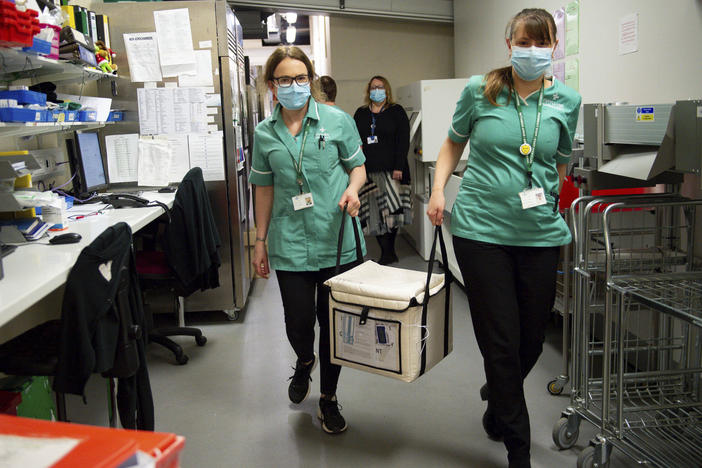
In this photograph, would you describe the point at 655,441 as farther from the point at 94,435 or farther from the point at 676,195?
the point at 94,435

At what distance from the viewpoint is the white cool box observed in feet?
6.28

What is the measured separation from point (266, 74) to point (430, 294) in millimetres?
1001

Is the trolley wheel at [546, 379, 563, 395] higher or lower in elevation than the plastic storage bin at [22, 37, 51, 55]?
lower

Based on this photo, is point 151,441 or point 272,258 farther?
point 272,258

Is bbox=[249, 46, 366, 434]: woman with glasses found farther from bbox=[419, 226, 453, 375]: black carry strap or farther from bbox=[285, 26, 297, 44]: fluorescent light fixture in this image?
bbox=[285, 26, 297, 44]: fluorescent light fixture

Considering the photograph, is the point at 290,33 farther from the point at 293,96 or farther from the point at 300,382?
the point at 300,382

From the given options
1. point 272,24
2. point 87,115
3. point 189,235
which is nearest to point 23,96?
point 87,115

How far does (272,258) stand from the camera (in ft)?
7.39

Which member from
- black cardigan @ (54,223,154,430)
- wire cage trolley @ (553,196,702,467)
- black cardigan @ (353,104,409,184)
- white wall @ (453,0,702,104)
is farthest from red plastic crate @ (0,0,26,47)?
black cardigan @ (353,104,409,184)

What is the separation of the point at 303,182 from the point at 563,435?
1.29 meters

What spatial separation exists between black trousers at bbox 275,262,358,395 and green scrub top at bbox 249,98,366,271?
4 centimetres

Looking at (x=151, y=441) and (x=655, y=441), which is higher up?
(x=151, y=441)

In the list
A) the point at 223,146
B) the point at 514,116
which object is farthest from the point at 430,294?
the point at 223,146

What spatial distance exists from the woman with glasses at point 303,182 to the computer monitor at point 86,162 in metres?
1.39
